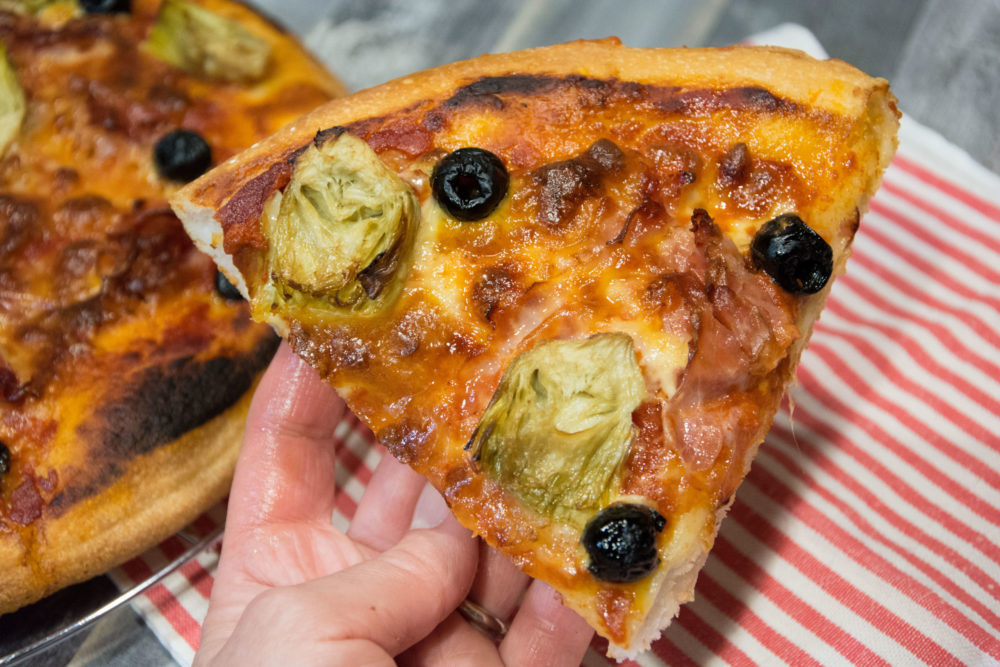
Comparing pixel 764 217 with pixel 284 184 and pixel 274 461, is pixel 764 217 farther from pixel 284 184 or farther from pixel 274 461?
pixel 274 461

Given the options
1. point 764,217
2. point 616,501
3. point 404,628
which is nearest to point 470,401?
point 616,501

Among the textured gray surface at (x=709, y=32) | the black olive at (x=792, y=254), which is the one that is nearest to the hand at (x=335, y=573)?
the black olive at (x=792, y=254)

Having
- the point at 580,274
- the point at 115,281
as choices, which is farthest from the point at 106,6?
the point at 580,274

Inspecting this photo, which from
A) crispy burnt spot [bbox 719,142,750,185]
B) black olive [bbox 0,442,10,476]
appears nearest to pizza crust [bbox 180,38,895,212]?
crispy burnt spot [bbox 719,142,750,185]

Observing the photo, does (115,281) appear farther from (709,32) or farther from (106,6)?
(709,32)

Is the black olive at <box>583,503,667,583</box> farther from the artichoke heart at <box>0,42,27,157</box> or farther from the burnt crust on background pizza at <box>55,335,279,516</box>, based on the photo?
the artichoke heart at <box>0,42,27,157</box>

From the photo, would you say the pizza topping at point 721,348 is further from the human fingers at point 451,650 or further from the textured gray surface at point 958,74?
the textured gray surface at point 958,74
